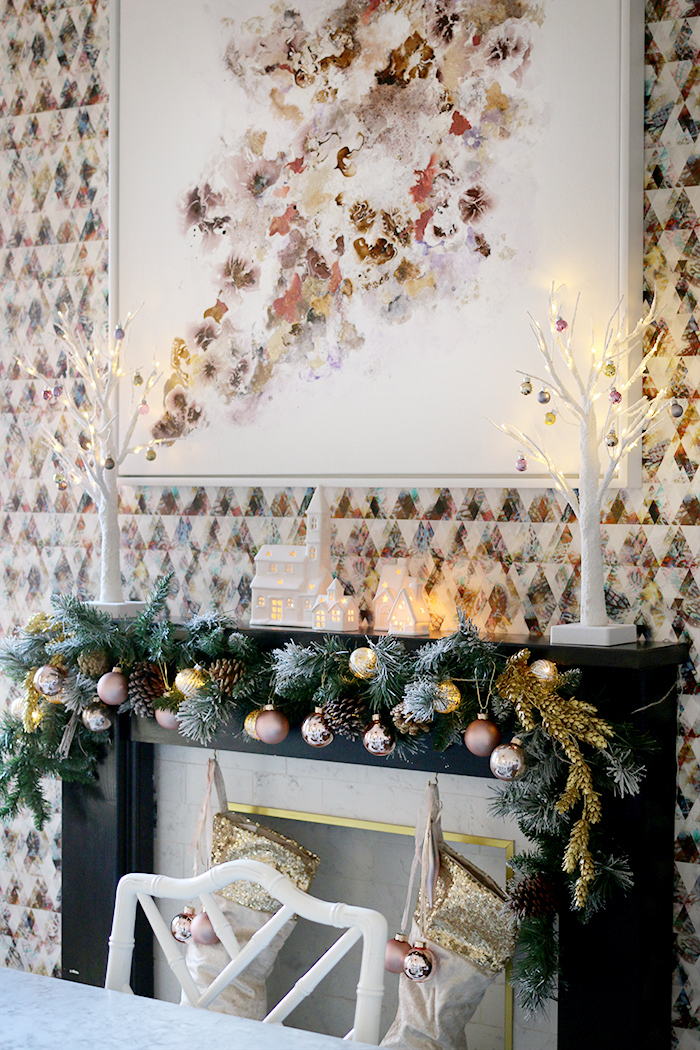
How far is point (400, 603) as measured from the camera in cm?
218

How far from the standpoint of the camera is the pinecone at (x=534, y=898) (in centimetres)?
191

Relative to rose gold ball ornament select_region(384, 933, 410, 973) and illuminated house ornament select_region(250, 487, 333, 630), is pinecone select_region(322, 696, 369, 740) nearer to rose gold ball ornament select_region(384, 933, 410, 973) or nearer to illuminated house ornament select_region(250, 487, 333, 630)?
illuminated house ornament select_region(250, 487, 333, 630)

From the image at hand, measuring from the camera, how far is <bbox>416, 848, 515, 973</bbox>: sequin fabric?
207 cm

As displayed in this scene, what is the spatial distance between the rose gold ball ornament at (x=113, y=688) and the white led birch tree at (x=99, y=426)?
228 mm

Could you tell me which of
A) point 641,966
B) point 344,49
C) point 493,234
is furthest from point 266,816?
point 344,49

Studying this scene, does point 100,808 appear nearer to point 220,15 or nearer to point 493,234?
point 493,234

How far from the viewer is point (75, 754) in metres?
2.55

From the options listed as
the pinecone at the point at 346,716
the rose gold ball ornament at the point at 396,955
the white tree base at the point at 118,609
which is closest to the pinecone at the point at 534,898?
the rose gold ball ornament at the point at 396,955

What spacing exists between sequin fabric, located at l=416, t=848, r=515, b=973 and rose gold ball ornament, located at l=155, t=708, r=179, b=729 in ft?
2.17

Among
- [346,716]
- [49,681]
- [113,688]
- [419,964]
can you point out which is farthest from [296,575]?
[419,964]

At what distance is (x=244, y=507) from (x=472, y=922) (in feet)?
3.46

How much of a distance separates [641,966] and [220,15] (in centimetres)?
224

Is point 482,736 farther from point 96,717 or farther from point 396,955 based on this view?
point 96,717

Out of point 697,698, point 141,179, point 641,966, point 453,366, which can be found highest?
point 141,179
